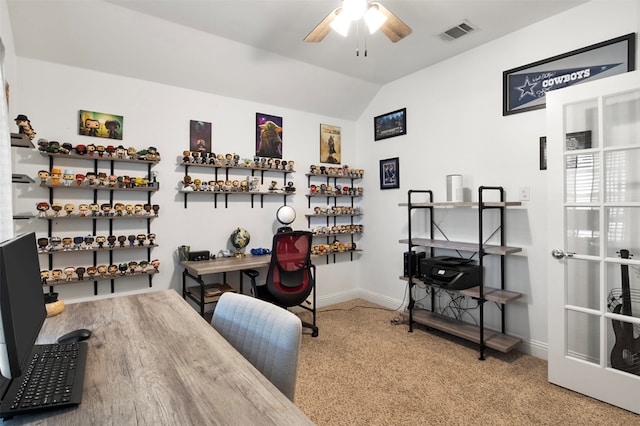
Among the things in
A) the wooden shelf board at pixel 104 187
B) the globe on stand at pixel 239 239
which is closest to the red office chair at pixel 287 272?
the globe on stand at pixel 239 239

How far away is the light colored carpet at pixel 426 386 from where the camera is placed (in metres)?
1.90

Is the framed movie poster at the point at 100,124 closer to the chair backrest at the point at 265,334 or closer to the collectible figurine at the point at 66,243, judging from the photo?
the collectible figurine at the point at 66,243

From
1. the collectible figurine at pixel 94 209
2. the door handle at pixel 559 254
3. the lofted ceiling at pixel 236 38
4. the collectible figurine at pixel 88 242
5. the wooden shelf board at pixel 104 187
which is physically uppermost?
the lofted ceiling at pixel 236 38

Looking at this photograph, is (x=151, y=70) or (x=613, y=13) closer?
(x=613, y=13)

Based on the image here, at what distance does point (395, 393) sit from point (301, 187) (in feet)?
7.89

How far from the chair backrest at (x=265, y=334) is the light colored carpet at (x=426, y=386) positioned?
99cm

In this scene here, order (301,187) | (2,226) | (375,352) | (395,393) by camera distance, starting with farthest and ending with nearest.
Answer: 1. (301,187)
2. (375,352)
3. (395,393)
4. (2,226)

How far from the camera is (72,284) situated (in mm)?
2615

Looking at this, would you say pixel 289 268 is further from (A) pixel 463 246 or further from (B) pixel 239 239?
(A) pixel 463 246

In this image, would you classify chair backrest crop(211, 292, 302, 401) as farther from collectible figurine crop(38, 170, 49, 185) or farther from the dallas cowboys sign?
the dallas cowboys sign

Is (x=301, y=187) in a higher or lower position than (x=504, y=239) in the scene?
higher

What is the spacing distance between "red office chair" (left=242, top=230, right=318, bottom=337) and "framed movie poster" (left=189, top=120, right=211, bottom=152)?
46.7 inches

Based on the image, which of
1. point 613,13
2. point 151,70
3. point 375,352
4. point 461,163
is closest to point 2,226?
point 151,70

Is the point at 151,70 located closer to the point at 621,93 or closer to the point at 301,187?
the point at 301,187
